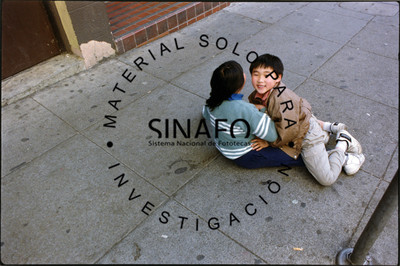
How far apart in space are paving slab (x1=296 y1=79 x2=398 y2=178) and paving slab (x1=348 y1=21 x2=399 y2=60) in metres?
1.24

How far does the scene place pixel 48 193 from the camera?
2.72m

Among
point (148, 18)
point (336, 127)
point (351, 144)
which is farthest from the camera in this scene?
point (148, 18)

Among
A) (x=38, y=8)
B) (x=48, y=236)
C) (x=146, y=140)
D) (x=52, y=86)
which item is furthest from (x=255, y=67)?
(x=38, y=8)

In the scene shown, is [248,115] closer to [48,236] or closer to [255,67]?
[255,67]

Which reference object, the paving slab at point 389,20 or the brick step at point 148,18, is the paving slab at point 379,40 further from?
the brick step at point 148,18

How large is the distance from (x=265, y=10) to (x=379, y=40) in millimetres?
1900

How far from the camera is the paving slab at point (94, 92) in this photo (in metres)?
3.57

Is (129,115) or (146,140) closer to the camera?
(146,140)

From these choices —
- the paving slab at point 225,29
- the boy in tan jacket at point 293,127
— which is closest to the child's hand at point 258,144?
the boy in tan jacket at point 293,127

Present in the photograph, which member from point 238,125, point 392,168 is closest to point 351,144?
point 392,168

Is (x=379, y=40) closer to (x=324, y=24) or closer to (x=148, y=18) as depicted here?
(x=324, y=24)

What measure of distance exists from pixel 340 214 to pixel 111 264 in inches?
66.6

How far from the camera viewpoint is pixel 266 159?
110 inches

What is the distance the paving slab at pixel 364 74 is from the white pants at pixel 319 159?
1.35 meters
